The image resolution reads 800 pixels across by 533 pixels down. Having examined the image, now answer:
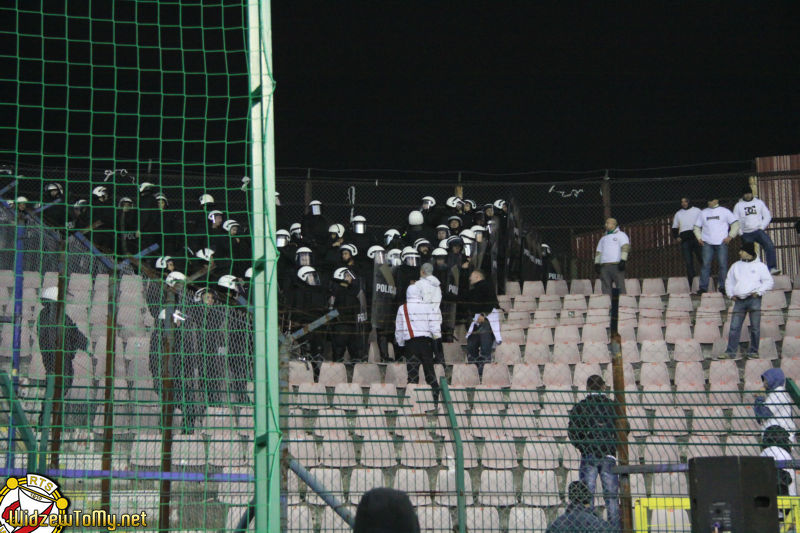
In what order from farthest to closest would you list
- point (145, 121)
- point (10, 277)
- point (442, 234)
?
point (145, 121), point (442, 234), point (10, 277)

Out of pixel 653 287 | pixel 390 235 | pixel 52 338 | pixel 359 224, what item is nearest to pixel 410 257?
pixel 390 235

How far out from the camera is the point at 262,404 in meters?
4.09

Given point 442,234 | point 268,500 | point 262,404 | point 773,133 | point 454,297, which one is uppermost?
point 773,133

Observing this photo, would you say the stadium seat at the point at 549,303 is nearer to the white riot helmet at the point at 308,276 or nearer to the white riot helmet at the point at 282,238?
the white riot helmet at the point at 308,276

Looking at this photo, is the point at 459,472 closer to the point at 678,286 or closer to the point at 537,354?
the point at 537,354

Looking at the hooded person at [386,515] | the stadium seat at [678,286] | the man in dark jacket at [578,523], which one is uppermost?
the stadium seat at [678,286]

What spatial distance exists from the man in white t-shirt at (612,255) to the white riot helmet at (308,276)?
15.8 feet

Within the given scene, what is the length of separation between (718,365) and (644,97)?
38.8 feet

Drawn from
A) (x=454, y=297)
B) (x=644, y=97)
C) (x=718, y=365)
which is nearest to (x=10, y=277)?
(x=454, y=297)

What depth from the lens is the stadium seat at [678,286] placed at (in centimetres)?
1636

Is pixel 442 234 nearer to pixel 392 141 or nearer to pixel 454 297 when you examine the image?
pixel 454 297

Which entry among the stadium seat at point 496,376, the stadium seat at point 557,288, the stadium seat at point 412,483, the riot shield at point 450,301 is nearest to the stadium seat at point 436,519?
the stadium seat at point 412,483

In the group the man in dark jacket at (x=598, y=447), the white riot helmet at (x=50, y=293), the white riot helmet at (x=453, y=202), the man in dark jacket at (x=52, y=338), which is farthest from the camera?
the white riot helmet at (x=453, y=202)

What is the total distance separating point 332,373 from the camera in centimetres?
1375
